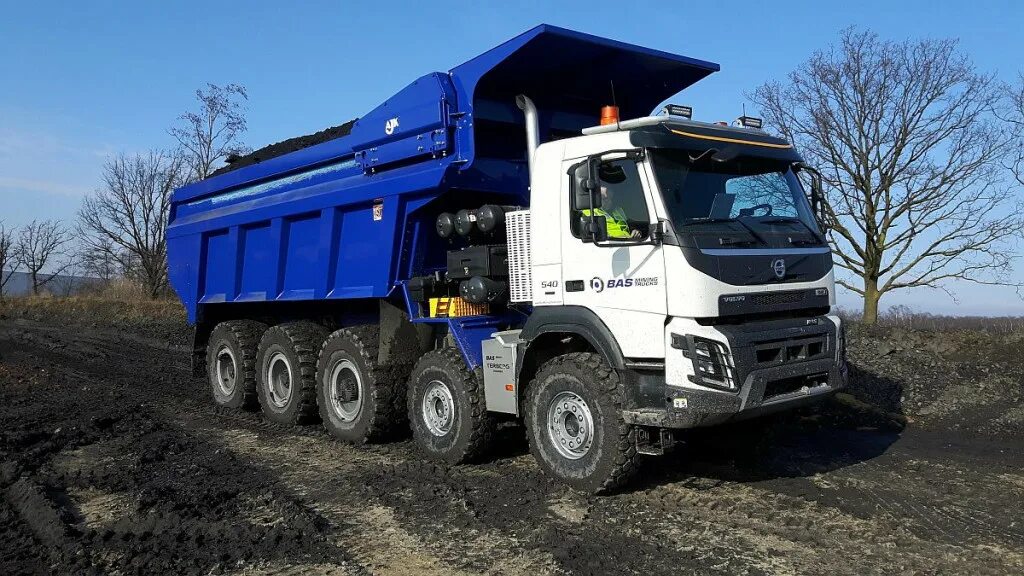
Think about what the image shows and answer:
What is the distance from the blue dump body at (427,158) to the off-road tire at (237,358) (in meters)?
1.23

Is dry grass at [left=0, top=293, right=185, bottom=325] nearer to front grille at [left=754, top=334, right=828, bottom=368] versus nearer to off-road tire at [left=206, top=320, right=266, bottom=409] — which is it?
off-road tire at [left=206, top=320, right=266, bottom=409]

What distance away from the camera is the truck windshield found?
5.64 m

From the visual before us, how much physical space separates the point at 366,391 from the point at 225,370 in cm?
400

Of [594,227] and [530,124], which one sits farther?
[530,124]

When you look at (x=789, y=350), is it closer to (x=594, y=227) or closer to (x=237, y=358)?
(x=594, y=227)

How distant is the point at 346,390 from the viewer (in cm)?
840

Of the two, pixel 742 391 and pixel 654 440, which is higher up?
pixel 742 391

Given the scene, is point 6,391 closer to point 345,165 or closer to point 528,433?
point 345,165

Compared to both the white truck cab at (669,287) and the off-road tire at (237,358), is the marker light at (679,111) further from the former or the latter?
the off-road tire at (237,358)

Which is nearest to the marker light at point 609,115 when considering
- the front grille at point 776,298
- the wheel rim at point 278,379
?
the front grille at point 776,298

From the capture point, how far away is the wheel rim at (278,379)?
Answer: 31.7 ft

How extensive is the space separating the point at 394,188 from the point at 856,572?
16.8ft

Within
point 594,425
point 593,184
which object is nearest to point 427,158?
point 593,184

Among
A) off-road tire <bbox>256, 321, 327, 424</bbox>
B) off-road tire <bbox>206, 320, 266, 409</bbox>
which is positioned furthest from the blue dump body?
off-road tire <bbox>206, 320, 266, 409</bbox>
